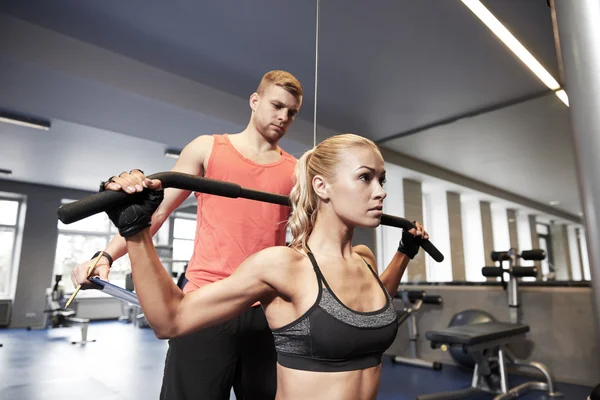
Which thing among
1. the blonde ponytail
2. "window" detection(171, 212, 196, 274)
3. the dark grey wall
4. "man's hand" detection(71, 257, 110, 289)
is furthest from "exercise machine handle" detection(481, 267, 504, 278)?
the dark grey wall

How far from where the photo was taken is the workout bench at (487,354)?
2.68 m

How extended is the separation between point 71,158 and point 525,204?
21.1 ft

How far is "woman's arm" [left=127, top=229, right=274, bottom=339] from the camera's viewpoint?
2.46 ft

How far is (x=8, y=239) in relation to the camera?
8.03 meters

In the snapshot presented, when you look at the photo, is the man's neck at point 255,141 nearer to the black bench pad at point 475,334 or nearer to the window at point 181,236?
the black bench pad at point 475,334

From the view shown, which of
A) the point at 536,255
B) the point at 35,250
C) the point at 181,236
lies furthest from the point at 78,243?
the point at 536,255

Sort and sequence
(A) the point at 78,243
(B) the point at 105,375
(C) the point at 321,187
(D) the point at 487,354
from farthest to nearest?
(A) the point at 78,243 → (B) the point at 105,375 → (D) the point at 487,354 → (C) the point at 321,187

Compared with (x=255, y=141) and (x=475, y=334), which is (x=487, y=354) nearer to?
(x=475, y=334)

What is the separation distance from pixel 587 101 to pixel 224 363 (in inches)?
41.1

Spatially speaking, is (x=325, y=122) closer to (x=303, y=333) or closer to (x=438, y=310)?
(x=438, y=310)

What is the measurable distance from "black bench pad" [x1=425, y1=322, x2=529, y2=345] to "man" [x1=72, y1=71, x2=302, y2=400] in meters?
1.93

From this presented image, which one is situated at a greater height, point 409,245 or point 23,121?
point 23,121

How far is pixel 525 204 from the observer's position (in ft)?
15.7

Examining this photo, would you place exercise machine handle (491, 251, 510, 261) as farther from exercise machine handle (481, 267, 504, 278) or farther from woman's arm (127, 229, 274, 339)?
woman's arm (127, 229, 274, 339)
